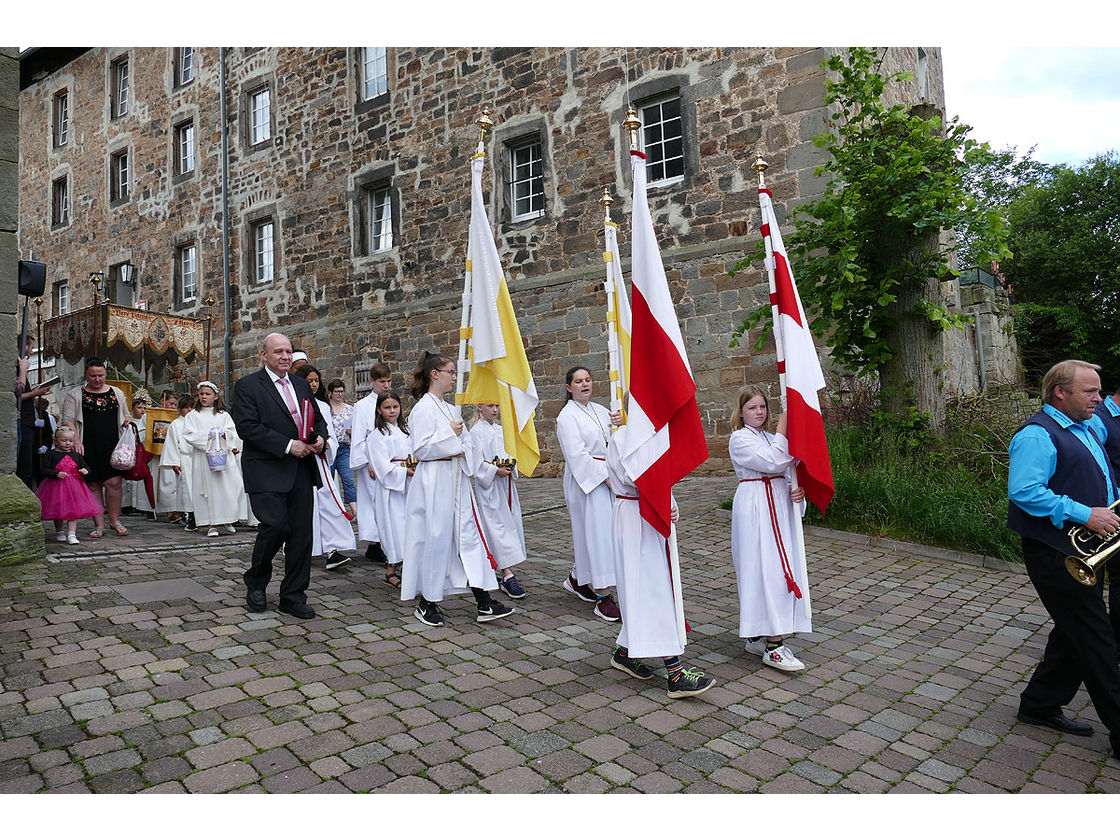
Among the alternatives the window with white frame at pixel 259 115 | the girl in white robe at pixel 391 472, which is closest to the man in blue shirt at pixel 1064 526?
the girl in white robe at pixel 391 472

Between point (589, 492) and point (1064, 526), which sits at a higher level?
point (589, 492)

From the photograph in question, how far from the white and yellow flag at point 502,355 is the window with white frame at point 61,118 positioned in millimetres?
26318

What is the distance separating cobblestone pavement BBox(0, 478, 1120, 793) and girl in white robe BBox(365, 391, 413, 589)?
A: 0.44 metres

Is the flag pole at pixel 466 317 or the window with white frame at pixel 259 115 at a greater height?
the window with white frame at pixel 259 115

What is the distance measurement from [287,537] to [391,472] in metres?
1.42

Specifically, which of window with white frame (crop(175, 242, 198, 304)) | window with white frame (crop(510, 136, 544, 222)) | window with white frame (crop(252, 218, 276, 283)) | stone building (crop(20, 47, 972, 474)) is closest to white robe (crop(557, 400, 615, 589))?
stone building (crop(20, 47, 972, 474))

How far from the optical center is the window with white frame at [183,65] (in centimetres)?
2172

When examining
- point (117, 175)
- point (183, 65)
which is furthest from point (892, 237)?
point (117, 175)

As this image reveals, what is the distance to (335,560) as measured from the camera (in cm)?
711

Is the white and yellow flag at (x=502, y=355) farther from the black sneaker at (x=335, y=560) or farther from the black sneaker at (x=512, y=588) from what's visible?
the black sneaker at (x=335, y=560)

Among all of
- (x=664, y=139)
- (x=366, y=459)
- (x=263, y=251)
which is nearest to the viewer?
(x=366, y=459)

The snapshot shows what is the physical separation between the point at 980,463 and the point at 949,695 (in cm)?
496

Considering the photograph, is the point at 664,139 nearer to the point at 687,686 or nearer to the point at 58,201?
the point at 687,686

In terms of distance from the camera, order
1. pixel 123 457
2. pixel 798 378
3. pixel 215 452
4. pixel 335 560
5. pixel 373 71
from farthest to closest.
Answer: pixel 373 71, pixel 215 452, pixel 123 457, pixel 335 560, pixel 798 378
